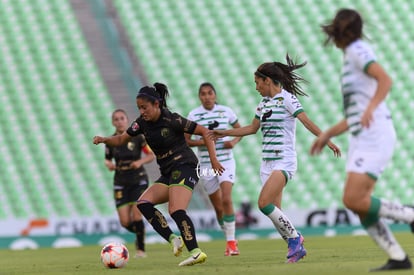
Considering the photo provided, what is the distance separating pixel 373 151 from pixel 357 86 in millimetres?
519

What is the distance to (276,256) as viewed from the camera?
10617 millimetres

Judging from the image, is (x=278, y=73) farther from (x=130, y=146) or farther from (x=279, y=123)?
(x=130, y=146)

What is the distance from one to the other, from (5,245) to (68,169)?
2.92 metres

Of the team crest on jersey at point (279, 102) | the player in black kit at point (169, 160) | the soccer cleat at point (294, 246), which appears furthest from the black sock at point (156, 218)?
the team crest on jersey at point (279, 102)

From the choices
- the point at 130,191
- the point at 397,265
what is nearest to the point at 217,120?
the point at 130,191

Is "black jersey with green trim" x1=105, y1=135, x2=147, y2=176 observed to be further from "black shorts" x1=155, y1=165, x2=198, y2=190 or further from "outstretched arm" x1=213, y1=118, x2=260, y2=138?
"outstretched arm" x1=213, y1=118, x2=260, y2=138

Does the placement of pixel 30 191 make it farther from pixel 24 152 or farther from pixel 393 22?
pixel 393 22

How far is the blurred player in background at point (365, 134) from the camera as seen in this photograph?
668cm

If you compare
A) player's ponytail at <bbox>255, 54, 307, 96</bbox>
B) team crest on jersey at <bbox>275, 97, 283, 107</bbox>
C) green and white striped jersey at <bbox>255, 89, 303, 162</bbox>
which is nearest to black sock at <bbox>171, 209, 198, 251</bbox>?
green and white striped jersey at <bbox>255, 89, 303, 162</bbox>

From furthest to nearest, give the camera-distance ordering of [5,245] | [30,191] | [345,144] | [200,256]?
[345,144], [30,191], [5,245], [200,256]

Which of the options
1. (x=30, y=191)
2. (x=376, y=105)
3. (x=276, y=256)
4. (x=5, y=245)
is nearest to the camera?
(x=376, y=105)

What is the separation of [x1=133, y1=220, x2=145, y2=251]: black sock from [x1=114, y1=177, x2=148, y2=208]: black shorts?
14.8 inches

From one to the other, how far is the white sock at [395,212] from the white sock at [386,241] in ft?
0.38

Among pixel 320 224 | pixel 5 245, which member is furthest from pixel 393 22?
pixel 5 245
